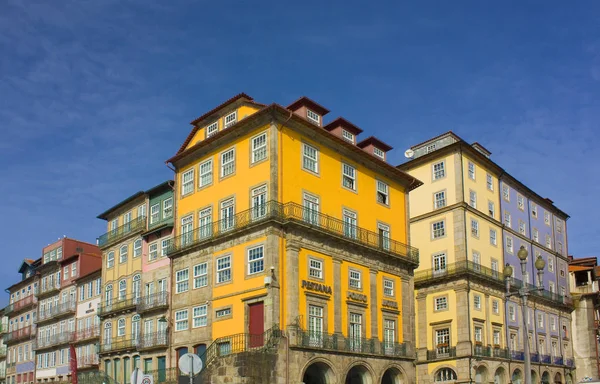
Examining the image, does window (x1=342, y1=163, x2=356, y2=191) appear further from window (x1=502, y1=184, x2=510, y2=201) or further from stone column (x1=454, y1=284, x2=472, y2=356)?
window (x1=502, y1=184, x2=510, y2=201)

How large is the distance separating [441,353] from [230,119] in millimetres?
24009

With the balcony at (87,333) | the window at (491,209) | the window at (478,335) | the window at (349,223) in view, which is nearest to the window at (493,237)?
the window at (491,209)

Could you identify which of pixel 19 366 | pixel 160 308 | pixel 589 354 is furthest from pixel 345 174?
pixel 19 366

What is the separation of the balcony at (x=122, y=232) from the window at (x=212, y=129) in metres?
10.5

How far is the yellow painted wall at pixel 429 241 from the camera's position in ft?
179

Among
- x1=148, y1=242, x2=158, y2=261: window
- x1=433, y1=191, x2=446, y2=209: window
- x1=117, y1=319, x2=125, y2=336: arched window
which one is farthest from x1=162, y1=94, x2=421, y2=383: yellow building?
x1=433, y1=191, x2=446, y2=209: window

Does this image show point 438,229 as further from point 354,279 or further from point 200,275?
point 200,275

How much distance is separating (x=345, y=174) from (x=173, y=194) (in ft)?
39.6

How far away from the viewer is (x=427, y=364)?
5328cm

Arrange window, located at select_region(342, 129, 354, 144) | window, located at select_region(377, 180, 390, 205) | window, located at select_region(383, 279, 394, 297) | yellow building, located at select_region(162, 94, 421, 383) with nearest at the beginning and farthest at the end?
yellow building, located at select_region(162, 94, 421, 383)
window, located at select_region(383, 279, 394, 297)
window, located at select_region(342, 129, 354, 144)
window, located at select_region(377, 180, 390, 205)

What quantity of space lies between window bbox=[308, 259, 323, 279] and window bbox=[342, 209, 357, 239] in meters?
3.28

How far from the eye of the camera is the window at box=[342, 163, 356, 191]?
43.0m

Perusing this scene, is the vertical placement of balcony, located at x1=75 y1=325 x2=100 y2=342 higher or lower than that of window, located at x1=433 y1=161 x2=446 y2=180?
lower

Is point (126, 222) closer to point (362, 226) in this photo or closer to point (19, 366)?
point (362, 226)
